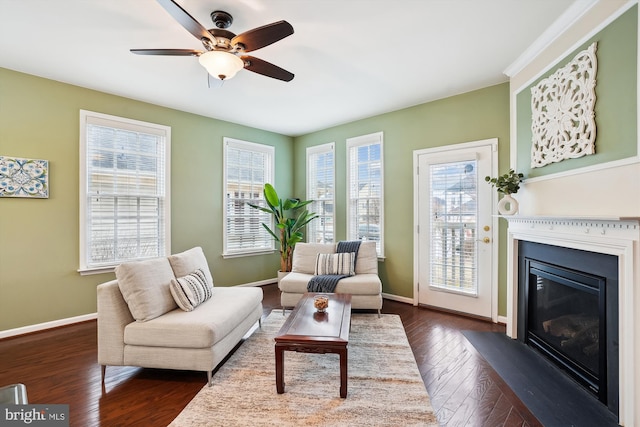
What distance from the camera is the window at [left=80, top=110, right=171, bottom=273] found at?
3.54 meters

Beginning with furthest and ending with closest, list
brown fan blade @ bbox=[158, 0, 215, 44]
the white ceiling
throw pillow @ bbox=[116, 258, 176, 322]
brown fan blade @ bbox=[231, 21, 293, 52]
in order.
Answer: throw pillow @ bbox=[116, 258, 176, 322] → the white ceiling → brown fan blade @ bbox=[231, 21, 293, 52] → brown fan blade @ bbox=[158, 0, 215, 44]

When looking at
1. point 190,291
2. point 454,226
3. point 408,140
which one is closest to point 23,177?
point 190,291

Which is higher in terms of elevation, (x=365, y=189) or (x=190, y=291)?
(x=365, y=189)

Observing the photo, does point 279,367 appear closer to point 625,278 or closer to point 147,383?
point 147,383

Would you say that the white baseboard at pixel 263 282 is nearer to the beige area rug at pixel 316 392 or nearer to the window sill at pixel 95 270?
the window sill at pixel 95 270

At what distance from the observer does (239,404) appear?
1979 millimetres

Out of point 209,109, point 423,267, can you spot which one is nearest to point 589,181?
point 423,267

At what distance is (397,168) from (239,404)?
3.55 meters

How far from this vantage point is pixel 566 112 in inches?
89.6

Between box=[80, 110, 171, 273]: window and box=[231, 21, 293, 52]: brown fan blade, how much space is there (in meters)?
2.67

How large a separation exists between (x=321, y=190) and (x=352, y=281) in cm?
215

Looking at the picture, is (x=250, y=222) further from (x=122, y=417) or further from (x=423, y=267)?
(x=122, y=417)

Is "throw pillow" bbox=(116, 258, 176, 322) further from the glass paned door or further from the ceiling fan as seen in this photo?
the glass paned door

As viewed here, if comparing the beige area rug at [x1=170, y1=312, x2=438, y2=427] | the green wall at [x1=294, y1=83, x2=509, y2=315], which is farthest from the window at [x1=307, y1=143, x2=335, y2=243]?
the beige area rug at [x1=170, y1=312, x2=438, y2=427]
